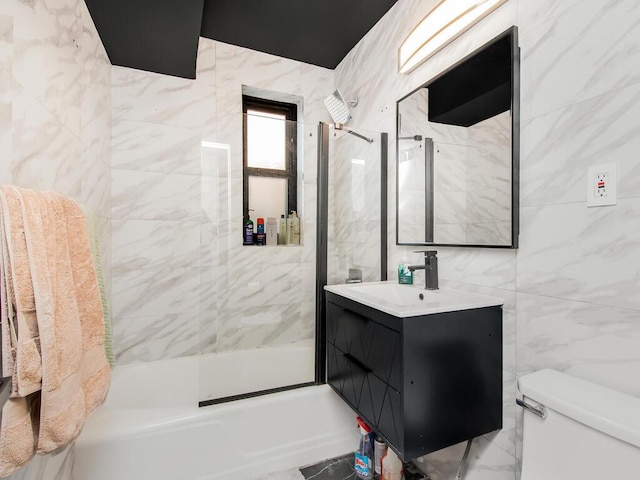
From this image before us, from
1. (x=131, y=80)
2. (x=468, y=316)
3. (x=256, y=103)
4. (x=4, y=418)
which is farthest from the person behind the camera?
(x=256, y=103)

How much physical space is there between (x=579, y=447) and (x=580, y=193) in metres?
0.71

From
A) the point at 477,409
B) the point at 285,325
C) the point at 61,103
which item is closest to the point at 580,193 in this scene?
the point at 477,409

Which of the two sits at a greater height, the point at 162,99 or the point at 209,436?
the point at 162,99

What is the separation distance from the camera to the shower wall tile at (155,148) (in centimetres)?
201

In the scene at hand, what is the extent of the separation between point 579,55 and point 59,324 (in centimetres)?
166

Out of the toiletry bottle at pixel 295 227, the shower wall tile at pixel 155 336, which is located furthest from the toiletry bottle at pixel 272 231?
the shower wall tile at pixel 155 336

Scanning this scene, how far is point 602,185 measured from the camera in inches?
35.4

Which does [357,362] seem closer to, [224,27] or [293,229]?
[293,229]

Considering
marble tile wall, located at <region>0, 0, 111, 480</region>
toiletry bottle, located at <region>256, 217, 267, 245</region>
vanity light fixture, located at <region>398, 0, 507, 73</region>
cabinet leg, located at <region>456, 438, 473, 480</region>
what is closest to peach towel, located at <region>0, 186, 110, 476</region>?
marble tile wall, located at <region>0, 0, 111, 480</region>

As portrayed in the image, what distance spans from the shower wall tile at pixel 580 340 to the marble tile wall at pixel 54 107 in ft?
5.48

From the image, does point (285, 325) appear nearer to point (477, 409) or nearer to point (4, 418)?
point (477, 409)

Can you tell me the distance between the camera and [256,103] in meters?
2.49

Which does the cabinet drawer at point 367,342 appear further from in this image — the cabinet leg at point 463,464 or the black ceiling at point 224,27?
the black ceiling at point 224,27

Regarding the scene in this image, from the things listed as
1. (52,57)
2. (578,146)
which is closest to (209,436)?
(52,57)
